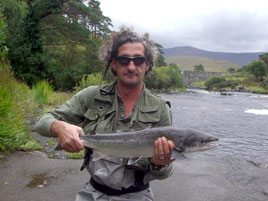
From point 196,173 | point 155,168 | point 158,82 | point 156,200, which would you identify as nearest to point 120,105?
point 155,168

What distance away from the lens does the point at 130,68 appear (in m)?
3.02

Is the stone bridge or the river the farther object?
the stone bridge

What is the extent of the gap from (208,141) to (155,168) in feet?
2.54

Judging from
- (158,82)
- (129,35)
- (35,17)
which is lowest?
(158,82)

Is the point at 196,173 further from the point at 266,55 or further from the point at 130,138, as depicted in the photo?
the point at 266,55

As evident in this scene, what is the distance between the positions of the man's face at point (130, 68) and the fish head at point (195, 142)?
0.93m

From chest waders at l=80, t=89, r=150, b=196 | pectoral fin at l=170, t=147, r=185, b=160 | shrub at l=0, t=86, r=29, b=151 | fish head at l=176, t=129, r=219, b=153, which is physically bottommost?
shrub at l=0, t=86, r=29, b=151

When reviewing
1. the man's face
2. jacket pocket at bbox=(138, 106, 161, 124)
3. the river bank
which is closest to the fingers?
jacket pocket at bbox=(138, 106, 161, 124)

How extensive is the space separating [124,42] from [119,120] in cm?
108

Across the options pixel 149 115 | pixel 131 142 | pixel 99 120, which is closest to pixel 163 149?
pixel 131 142

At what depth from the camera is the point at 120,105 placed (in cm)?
309

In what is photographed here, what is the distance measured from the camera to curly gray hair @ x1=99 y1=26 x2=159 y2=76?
319 cm

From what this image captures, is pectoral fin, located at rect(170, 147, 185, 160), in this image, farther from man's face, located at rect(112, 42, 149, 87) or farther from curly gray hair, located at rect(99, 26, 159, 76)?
curly gray hair, located at rect(99, 26, 159, 76)

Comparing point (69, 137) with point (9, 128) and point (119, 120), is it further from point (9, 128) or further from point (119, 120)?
point (9, 128)
